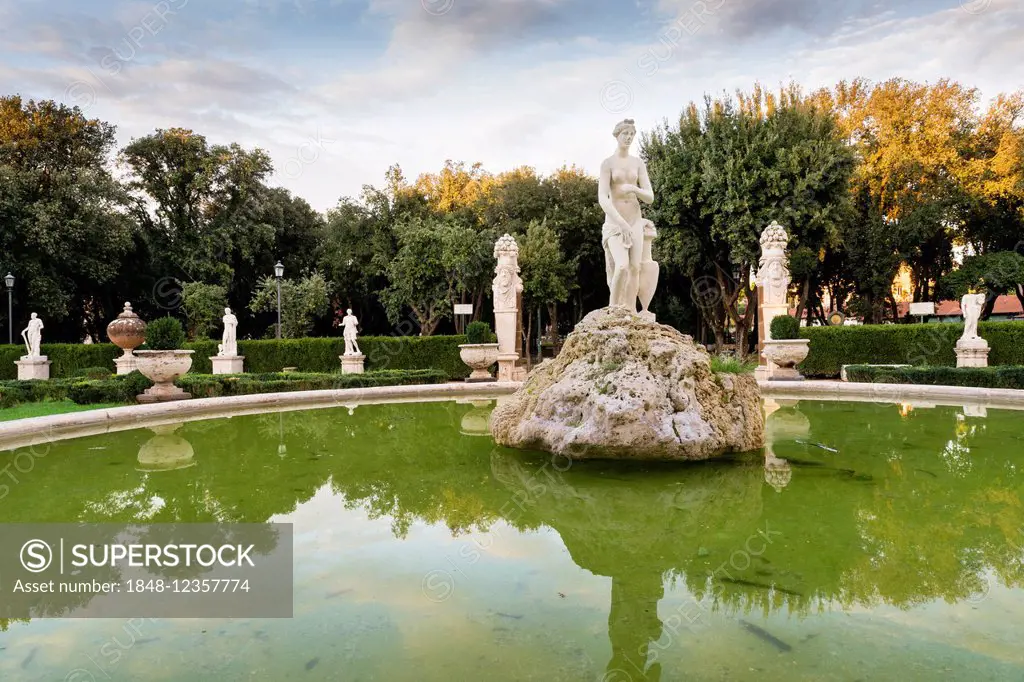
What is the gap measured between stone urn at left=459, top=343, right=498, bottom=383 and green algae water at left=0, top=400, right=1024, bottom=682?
412 inches

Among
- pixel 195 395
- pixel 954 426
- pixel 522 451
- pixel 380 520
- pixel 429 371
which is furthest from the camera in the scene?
pixel 429 371

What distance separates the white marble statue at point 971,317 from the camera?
594 inches

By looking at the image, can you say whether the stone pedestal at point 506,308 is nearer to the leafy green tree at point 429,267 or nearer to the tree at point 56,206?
the leafy green tree at point 429,267

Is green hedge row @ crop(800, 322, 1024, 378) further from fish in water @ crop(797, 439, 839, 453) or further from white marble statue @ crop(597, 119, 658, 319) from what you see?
fish in water @ crop(797, 439, 839, 453)

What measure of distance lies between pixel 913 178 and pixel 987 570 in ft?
86.8

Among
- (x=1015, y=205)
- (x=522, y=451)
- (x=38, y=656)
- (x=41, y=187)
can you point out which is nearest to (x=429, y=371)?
(x=522, y=451)

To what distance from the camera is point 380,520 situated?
→ 4.38 metres

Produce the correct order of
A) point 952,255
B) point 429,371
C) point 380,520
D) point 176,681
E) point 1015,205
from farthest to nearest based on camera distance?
1. point 952,255
2. point 1015,205
3. point 429,371
4. point 380,520
5. point 176,681

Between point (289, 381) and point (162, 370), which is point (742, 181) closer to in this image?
point (289, 381)

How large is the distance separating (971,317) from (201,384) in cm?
1762

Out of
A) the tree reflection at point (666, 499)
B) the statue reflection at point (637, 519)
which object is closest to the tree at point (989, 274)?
the tree reflection at point (666, 499)

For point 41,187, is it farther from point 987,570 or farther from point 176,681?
point 987,570

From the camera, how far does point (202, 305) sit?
25.3m

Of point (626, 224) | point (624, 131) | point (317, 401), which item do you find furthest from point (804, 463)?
point (317, 401)
